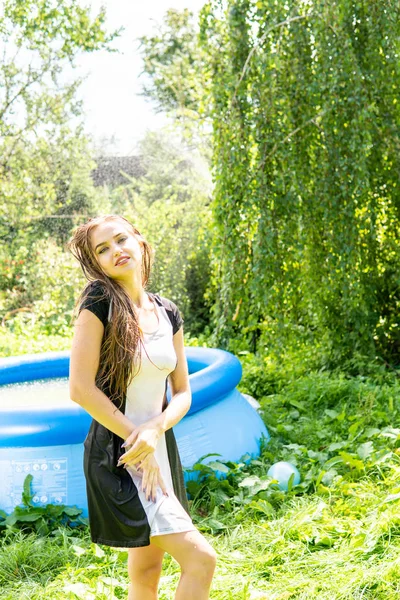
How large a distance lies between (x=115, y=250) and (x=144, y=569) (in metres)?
0.84

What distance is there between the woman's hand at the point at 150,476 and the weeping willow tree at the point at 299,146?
299cm

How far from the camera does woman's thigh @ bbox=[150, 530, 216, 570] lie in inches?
66.1

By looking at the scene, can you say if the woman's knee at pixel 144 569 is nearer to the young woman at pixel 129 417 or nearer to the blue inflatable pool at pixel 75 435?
the young woman at pixel 129 417

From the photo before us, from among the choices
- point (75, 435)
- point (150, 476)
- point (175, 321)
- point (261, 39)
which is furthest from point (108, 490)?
point (261, 39)

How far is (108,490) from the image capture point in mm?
1769

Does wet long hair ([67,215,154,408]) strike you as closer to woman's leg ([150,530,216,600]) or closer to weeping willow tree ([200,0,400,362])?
woman's leg ([150,530,216,600])

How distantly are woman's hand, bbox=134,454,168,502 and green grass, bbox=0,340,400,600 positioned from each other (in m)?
0.81

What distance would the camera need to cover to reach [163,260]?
7.74m

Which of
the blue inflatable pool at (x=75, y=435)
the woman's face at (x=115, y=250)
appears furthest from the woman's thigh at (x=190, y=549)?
the blue inflatable pool at (x=75, y=435)

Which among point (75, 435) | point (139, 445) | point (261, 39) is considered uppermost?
point (261, 39)

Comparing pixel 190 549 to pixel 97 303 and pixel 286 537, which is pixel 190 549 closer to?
pixel 97 303

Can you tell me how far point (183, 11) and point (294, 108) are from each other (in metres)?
12.5

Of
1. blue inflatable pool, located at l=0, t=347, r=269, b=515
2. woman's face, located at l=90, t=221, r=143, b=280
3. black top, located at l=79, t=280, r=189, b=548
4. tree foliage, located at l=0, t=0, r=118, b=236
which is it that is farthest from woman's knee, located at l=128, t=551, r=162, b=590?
tree foliage, located at l=0, t=0, r=118, b=236

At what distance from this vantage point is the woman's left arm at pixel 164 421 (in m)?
1.74
